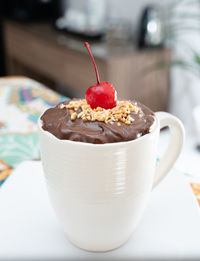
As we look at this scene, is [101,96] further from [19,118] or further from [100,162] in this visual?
[19,118]

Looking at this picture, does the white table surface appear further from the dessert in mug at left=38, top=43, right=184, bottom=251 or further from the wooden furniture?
the wooden furniture

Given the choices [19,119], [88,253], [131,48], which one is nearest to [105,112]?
[88,253]

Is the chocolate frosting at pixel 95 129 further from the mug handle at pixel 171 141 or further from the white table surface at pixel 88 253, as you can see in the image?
the white table surface at pixel 88 253

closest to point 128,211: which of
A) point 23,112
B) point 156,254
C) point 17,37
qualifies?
point 156,254

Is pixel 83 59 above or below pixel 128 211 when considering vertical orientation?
below

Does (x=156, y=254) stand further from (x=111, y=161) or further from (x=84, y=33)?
(x=84, y=33)

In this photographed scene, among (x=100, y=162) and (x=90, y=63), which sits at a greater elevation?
(x=100, y=162)
